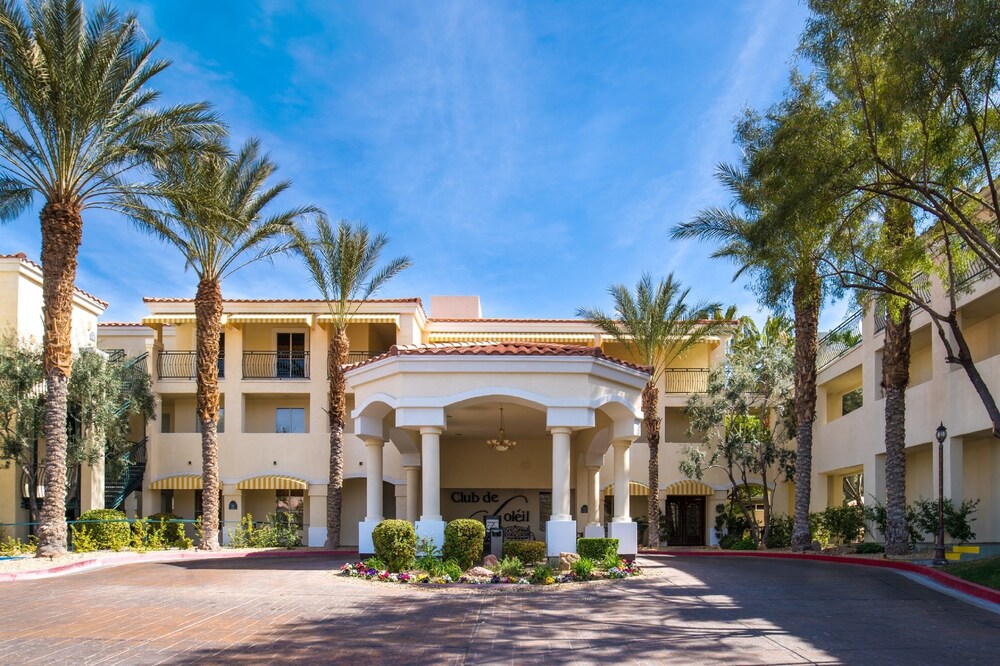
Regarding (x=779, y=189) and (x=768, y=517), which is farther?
(x=768, y=517)

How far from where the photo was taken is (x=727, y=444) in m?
30.7

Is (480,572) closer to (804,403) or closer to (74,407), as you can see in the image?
(804,403)

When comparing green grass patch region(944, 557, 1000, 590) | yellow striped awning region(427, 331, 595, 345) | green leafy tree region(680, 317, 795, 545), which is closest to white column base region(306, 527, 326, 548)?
yellow striped awning region(427, 331, 595, 345)

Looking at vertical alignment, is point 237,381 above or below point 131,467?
above

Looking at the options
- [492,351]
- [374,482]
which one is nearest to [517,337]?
[374,482]

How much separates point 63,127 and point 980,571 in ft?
67.3

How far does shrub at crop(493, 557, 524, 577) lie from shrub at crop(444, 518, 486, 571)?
0.71 m

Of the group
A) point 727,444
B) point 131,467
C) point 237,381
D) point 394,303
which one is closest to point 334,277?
point 394,303

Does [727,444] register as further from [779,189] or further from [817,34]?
[817,34]

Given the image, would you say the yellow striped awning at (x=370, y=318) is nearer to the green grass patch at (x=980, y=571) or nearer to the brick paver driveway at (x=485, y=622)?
the brick paver driveway at (x=485, y=622)

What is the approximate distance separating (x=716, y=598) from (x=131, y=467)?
23.4 metres

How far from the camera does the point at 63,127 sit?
1909cm

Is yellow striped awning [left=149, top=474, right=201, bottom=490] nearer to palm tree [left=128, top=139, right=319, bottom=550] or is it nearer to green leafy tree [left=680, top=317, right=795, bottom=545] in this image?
palm tree [left=128, top=139, right=319, bottom=550]

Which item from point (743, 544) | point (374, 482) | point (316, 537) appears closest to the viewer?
point (374, 482)
